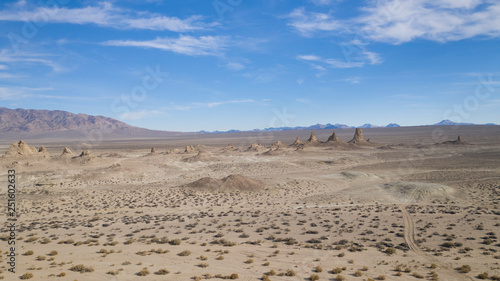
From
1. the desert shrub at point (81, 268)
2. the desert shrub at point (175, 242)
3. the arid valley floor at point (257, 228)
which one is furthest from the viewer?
the desert shrub at point (175, 242)

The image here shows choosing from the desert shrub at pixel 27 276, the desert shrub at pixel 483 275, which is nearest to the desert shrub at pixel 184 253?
the desert shrub at pixel 27 276

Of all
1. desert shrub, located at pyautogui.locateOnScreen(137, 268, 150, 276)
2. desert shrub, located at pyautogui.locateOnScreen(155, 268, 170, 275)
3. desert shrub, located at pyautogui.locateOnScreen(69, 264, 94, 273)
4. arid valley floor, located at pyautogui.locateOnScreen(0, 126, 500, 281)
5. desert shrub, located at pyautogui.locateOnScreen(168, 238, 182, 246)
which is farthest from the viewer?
desert shrub, located at pyautogui.locateOnScreen(168, 238, 182, 246)

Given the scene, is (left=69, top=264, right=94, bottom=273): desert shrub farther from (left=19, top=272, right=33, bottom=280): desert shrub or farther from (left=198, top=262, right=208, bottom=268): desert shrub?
(left=198, top=262, right=208, bottom=268): desert shrub

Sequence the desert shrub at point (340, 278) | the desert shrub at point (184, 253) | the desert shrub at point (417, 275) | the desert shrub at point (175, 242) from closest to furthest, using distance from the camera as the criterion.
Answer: the desert shrub at point (340, 278), the desert shrub at point (417, 275), the desert shrub at point (184, 253), the desert shrub at point (175, 242)

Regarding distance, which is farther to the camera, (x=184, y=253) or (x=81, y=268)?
(x=184, y=253)

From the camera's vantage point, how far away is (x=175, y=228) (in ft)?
74.0

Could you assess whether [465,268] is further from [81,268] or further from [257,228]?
[81,268]

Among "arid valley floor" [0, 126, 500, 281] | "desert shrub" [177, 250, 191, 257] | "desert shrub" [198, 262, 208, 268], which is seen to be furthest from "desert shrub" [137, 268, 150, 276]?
"desert shrub" [177, 250, 191, 257]

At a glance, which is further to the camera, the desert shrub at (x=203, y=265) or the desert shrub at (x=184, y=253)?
the desert shrub at (x=184, y=253)

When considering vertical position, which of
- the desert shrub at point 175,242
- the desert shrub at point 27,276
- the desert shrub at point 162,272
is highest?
the desert shrub at point 27,276

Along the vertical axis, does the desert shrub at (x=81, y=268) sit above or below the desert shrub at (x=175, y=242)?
above

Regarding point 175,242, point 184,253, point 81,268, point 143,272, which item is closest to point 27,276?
point 81,268

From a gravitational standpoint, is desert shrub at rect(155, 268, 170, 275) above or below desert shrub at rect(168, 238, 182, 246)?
above

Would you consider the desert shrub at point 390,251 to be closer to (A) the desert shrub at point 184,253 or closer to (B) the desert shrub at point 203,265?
(B) the desert shrub at point 203,265
